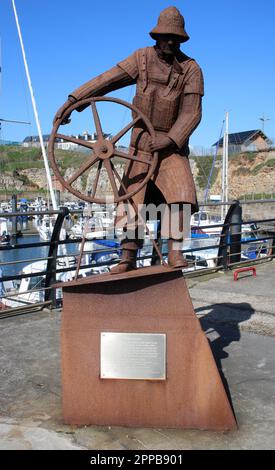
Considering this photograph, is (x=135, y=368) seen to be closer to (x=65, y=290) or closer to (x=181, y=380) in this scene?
(x=181, y=380)

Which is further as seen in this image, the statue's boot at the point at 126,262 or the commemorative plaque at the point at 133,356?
the statue's boot at the point at 126,262

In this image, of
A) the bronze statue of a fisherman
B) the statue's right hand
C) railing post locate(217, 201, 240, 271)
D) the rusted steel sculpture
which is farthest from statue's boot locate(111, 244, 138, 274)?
railing post locate(217, 201, 240, 271)

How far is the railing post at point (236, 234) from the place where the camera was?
9.52m

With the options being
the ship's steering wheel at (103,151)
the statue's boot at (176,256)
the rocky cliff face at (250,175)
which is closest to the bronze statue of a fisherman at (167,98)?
the statue's boot at (176,256)

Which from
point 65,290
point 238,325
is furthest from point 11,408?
point 238,325

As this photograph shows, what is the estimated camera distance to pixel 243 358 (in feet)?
16.3

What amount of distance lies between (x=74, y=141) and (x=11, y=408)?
205cm

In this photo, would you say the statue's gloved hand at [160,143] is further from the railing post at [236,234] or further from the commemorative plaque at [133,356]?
the railing post at [236,234]

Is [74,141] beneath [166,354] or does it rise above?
above

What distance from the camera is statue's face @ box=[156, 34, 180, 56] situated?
12.7 ft

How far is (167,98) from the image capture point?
392 cm

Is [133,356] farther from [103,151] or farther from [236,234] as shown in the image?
[236,234]

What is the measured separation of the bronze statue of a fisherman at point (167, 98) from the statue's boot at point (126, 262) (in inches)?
13.4
